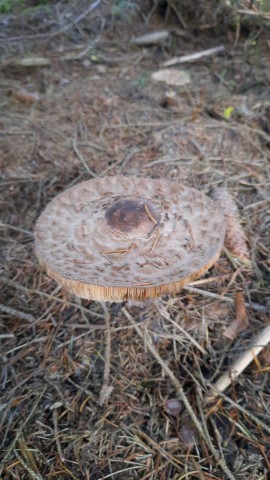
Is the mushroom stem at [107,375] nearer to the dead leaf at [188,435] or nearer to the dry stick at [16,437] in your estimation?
the dry stick at [16,437]

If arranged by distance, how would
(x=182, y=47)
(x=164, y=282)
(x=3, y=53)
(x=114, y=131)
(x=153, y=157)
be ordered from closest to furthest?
(x=164, y=282), (x=153, y=157), (x=114, y=131), (x=3, y=53), (x=182, y=47)

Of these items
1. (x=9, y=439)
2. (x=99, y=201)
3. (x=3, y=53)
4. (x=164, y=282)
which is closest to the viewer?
(x=164, y=282)

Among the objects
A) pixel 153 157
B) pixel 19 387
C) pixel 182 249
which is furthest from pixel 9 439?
pixel 153 157

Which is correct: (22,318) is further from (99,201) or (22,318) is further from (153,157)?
(153,157)

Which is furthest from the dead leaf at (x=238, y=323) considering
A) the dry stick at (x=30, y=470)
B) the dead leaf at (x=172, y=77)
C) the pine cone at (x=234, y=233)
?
the dead leaf at (x=172, y=77)

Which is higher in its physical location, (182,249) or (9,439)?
(182,249)

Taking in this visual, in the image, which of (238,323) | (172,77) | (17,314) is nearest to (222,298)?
(238,323)
